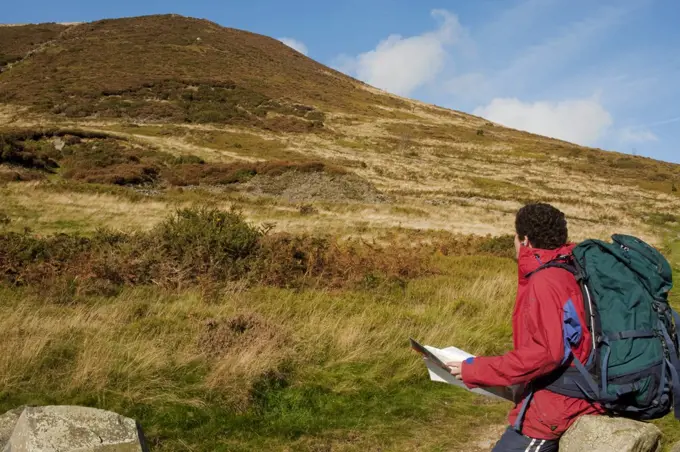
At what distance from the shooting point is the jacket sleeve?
253 cm

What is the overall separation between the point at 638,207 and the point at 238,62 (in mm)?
61092

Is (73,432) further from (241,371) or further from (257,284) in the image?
(257,284)

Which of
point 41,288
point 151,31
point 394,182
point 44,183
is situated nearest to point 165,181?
point 44,183

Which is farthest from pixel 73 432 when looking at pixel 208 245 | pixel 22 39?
pixel 22 39

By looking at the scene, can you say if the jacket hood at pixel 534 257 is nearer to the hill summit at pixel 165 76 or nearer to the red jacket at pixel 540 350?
the red jacket at pixel 540 350

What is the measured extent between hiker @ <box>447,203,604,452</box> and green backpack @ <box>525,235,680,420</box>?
55mm

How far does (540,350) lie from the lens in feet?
8.35

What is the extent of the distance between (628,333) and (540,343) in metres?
0.39

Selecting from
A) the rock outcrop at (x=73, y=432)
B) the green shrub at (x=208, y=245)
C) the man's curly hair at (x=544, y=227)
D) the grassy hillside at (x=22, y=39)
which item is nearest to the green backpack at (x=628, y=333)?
the man's curly hair at (x=544, y=227)

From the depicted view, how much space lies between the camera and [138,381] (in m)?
4.96

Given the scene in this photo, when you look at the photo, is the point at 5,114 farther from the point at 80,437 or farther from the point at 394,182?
the point at 80,437

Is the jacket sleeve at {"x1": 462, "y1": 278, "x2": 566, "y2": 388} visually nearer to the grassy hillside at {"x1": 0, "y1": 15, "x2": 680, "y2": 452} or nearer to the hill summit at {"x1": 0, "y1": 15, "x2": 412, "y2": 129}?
the grassy hillside at {"x1": 0, "y1": 15, "x2": 680, "y2": 452}

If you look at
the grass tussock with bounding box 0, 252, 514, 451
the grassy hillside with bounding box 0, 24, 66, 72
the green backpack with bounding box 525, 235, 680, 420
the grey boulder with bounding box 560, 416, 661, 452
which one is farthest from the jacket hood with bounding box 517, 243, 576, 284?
the grassy hillside with bounding box 0, 24, 66, 72

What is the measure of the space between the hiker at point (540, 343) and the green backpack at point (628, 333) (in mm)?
55
